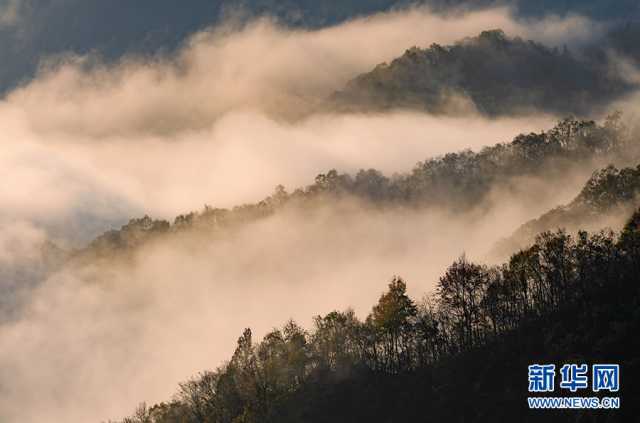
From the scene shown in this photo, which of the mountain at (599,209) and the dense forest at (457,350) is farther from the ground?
the mountain at (599,209)

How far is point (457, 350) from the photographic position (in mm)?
122125

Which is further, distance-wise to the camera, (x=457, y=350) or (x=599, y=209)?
(x=599, y=209)

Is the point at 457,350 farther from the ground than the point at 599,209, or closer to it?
closer to it

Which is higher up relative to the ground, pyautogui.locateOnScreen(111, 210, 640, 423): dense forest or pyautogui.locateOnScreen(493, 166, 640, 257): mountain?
pyautogui.locateOnScreen(493, 166, 640, 257): mountain

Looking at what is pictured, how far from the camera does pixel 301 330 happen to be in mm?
152625

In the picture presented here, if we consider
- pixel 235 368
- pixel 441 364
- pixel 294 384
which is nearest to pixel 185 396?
pixel 235 368

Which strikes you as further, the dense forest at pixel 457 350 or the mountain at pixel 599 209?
the mountain at pixel 599 209

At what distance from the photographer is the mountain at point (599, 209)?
160375 millimetres

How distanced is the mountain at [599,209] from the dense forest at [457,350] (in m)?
38.4

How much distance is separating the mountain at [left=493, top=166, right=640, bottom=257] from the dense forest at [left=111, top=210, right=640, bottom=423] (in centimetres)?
3836

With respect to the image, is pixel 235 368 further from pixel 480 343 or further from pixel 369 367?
pixel 480 343

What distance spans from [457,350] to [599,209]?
233 feet

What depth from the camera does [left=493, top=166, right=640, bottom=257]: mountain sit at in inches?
6314

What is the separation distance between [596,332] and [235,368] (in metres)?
83.1
